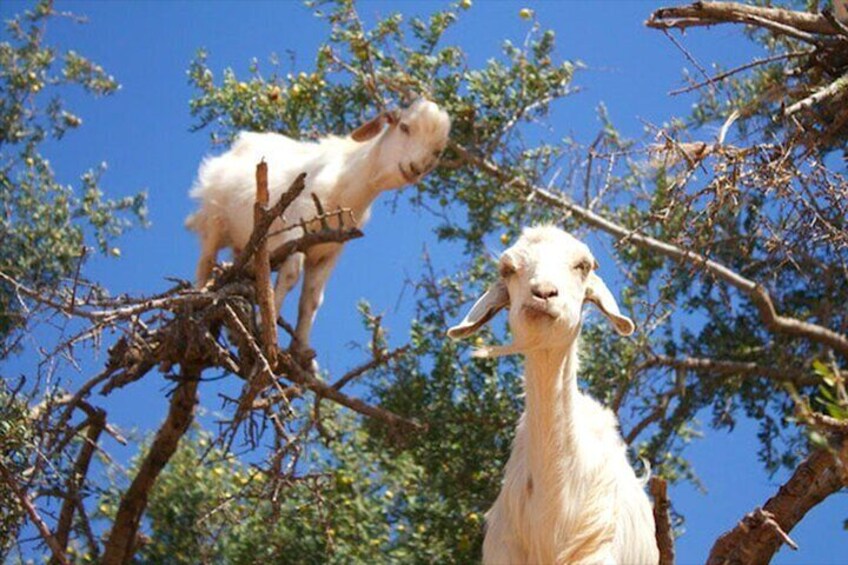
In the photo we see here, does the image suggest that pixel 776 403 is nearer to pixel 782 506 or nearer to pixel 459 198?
pixel 459 198

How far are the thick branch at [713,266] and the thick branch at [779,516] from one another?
8.88 ft

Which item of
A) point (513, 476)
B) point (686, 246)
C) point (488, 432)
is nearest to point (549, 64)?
point (488, 432)

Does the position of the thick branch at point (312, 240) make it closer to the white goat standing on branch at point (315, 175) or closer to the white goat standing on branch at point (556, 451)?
the white goat standing on branch at point (315, 175)

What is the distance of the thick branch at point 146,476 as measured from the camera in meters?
8.03

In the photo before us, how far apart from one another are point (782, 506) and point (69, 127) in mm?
5671

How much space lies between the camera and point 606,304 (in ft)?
18.5

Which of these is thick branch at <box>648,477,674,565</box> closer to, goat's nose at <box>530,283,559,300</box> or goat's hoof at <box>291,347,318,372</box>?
goat's nose at <box>530,283,559,300</box>

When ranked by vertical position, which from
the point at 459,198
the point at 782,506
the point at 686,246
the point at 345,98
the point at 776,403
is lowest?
the point at 782,506

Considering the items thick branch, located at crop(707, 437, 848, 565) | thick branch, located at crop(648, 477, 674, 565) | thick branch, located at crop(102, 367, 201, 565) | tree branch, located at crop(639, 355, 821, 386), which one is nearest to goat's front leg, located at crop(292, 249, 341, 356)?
thick branch, located at crop(102, 367, 201, 565)

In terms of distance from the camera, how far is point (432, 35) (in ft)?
29.9

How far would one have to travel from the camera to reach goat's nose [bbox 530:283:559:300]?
207 inches

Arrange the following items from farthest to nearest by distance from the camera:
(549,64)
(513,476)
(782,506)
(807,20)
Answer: (549,64) < (807,20) < (513,476) < (782,506)

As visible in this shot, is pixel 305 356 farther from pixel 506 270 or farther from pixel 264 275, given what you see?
pixel 506 270

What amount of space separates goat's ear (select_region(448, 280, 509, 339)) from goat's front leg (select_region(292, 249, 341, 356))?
125 inches
